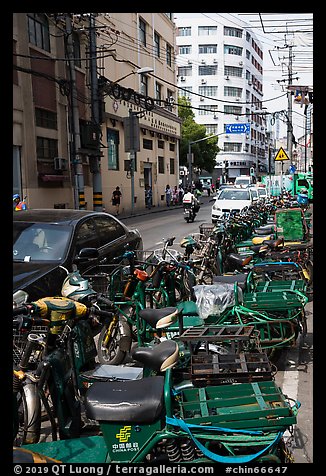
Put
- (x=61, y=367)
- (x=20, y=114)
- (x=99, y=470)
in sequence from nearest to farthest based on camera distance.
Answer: (x=99, y=470) < (x=61, y=367) < (x=20, y=114)

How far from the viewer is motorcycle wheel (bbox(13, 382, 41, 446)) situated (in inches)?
122

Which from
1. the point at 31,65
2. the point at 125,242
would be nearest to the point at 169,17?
the point at 31,65

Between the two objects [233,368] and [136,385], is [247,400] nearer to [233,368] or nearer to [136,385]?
[233,368]

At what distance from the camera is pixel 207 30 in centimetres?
6288

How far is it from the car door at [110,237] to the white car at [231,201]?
10.5 meters

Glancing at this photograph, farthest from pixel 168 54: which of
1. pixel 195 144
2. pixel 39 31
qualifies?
pixel 39 31

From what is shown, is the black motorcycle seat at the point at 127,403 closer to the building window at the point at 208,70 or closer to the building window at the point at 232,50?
the building window at the point at 208,70

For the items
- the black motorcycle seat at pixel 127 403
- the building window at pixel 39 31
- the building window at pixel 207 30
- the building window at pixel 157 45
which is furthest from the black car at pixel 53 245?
the building window at pixel 207 30

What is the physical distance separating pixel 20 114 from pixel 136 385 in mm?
16383

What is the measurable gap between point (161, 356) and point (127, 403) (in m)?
0.47

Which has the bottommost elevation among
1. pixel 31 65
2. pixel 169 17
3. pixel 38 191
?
pixel 38 191

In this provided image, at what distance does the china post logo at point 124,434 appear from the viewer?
266cm

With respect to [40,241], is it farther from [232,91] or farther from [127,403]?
[232,91]
